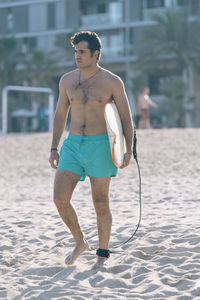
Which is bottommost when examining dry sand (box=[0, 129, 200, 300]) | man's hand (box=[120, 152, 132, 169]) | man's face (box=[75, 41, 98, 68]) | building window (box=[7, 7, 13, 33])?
dry sand (box=[0, 129, 200, 300])

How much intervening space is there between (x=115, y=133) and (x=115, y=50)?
30395 mm

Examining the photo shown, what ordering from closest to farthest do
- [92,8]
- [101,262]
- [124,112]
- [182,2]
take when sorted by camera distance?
1. [124,112]
2. [101,262]
3. [182,2]
4. [92,8]

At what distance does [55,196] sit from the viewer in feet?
12.8

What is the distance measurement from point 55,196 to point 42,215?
2685 millimetres

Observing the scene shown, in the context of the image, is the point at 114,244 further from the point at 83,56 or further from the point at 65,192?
the point at 83,56

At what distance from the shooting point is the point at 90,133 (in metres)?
3.95

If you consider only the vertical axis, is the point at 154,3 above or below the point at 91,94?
above

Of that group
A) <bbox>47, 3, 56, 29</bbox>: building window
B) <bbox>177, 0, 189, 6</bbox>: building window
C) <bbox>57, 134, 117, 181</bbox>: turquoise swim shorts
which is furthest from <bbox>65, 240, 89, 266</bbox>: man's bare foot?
<bbox>47, 3, 56, 29</bbox>: building window

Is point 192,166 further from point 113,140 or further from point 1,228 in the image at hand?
point 113,140

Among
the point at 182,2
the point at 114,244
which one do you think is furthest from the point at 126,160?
the point at 182,2

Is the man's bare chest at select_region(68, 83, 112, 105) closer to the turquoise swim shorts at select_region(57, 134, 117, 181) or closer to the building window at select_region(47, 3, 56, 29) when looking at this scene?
the turquoise swim shorts at select_region(57, 134, 117, 181)

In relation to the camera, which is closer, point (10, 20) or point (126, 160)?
point (126, 160)

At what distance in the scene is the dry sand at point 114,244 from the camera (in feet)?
12.1

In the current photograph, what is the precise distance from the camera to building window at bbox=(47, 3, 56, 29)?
36169mm
